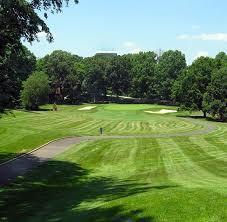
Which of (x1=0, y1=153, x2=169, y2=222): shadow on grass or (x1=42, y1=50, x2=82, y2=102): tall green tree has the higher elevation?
(x1=42, y1=50, x2=82, y2=102): tall green tree

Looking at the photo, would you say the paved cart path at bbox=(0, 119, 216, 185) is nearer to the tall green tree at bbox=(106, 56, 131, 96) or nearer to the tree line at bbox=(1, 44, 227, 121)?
the tree line at bbox=(1, 44, 227, 121)

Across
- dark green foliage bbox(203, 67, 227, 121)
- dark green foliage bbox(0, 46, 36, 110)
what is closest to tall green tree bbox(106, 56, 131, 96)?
dark green foliage bbox(203, 67, 227, 121)

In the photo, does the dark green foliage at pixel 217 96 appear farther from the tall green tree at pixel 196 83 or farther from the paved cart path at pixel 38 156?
the paved cart path at pixel 38 156

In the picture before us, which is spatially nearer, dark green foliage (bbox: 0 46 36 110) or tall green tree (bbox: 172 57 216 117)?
dark green foliage (bbox: 0 46 36 110)

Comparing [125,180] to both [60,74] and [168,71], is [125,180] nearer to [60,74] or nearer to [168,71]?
[60,74]

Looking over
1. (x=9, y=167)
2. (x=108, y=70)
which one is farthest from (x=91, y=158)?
(x=108, y=70)

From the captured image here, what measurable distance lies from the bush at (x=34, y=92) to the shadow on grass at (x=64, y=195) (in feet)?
236

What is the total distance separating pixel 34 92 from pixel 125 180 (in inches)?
3241

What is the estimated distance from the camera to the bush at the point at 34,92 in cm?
10719

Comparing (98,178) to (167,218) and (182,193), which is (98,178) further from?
(167,218)

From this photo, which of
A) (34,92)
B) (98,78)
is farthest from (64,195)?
(98,78)

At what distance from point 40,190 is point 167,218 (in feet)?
46.1

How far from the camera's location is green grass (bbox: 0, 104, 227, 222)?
1463cm

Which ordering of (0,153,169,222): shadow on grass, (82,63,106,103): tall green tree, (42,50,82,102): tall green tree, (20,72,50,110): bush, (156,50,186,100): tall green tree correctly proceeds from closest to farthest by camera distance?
1. (0,153,169,222): shadow on grass
2. (20,72,50,110): bush
3. (42,50,82,102): tall green tree
4. (156,50,186,100): tall green tree
5. (82,63,106,103): tall green tree
